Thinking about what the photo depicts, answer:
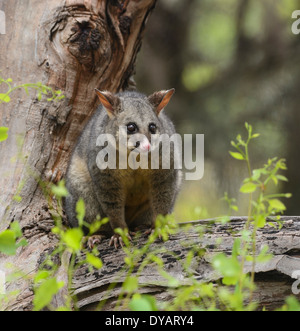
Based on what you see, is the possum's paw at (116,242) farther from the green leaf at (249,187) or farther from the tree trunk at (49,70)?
the green leaf at (249,187)

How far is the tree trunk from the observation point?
4.61 m

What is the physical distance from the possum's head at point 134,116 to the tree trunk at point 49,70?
0.73 metres

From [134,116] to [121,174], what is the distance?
22.6 inches

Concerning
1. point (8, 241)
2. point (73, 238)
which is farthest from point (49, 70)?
point (73, 238)

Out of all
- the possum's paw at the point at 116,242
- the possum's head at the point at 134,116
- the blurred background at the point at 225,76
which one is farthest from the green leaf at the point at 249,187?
the blurred background at the point at 225,76

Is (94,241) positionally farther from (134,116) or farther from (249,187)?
(249,187)

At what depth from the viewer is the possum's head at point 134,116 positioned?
4.25 metres

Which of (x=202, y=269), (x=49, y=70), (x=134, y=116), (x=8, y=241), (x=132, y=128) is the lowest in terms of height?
(x=202, y=269)

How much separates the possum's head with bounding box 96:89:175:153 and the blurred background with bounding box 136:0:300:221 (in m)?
3.93

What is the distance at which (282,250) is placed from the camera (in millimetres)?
3490

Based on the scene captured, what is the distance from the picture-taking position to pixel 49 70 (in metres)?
4.94

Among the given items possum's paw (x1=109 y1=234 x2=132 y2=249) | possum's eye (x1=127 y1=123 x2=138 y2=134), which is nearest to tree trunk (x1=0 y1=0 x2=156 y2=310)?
possum's paw (x1=109 y1=234 x2=132 y2=249)

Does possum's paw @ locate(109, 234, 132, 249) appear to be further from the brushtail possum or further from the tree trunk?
the tree trunk
